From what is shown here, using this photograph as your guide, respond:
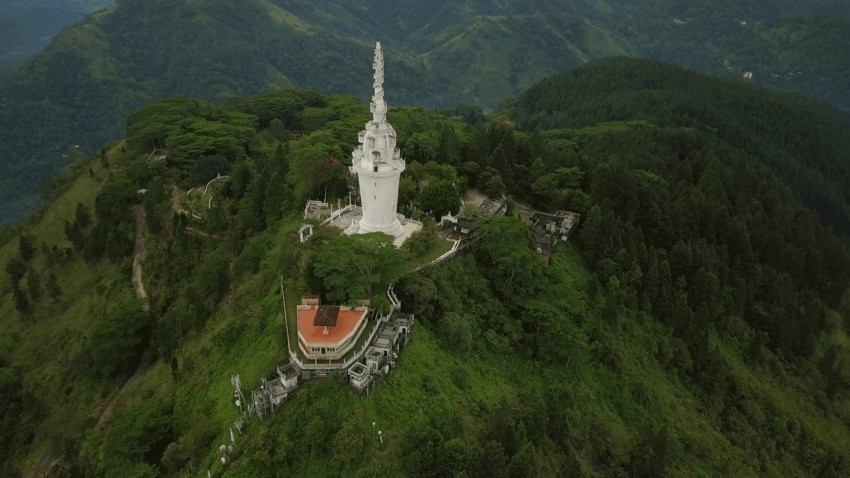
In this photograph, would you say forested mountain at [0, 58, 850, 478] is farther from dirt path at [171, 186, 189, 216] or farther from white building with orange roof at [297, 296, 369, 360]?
white building with orange roof at [297, 296, 369, 360]

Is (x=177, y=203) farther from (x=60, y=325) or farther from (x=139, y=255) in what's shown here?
(x=60, y=325)

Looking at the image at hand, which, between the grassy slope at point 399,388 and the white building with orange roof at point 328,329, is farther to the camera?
the white building with orange roof at point 328,329

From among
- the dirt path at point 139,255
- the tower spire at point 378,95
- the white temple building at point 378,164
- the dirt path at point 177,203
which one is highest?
the tower spire at point 378,95

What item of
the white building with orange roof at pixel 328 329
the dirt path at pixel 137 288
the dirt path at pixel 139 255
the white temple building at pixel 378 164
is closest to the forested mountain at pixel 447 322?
the dirt path at pixel 137 288

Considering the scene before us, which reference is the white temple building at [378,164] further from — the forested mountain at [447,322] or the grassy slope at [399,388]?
the grassy slope at [399,388]

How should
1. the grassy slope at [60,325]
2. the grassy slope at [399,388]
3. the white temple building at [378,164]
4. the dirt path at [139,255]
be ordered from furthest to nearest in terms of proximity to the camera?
the dirt path at [139,255] → the grassy slope at [60,325] → the white temple building at [378,164] → the grassy slope at [399,388]

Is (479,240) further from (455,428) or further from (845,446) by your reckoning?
(845,446)

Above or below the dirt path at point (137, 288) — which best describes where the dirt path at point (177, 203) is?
above

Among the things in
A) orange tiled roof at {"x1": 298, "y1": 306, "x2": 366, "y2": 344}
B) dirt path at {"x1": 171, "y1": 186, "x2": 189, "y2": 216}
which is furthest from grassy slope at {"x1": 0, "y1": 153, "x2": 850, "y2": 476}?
dirt path at {"x1": 171, "y1": 186, "x2": 189, "y2": 216}
